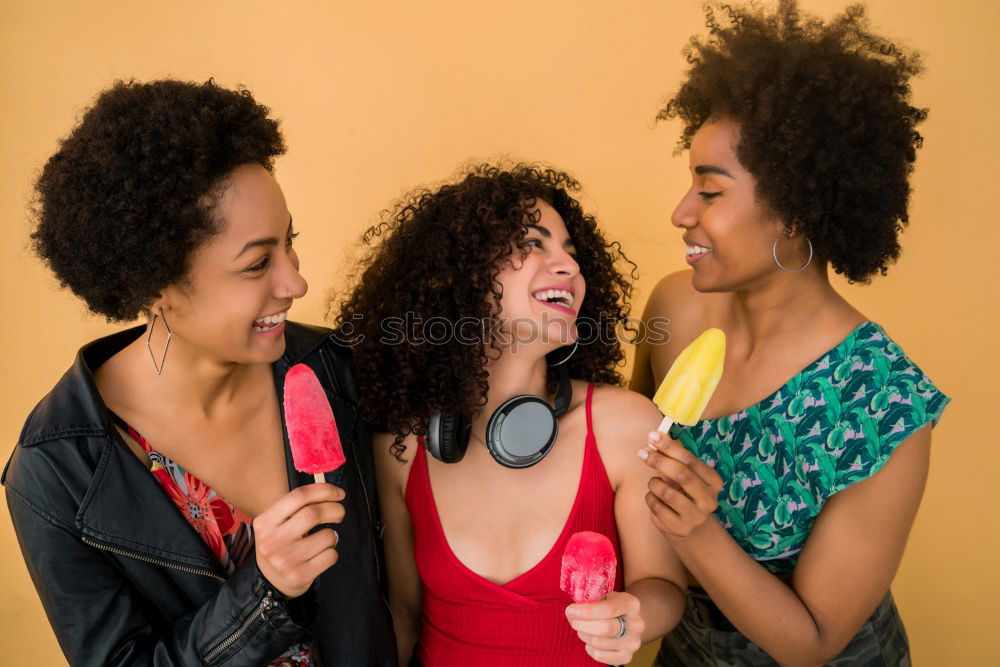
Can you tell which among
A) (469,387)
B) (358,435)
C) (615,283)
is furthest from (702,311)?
Answer: (358,435)

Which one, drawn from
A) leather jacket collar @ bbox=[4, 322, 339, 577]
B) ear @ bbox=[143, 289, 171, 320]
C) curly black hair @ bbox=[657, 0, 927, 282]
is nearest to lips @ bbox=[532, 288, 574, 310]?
curly black hair @ bbox=[657, 0, 927, 282]

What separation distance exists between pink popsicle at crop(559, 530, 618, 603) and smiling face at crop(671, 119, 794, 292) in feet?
2.97

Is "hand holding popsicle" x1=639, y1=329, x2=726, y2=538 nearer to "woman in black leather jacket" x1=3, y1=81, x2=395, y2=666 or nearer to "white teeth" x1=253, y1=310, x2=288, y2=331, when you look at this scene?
"woman in black leather jacket" x1=3, y1=81, x2=395, y2=666

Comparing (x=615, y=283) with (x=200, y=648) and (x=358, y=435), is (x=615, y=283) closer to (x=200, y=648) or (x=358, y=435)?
(x=358, y=435)

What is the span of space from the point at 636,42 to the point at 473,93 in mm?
726

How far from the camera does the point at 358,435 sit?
96.8 inches

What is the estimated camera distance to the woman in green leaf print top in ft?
7.45

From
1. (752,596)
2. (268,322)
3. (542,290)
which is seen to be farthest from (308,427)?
(752,596)

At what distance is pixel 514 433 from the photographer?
2.26 meters

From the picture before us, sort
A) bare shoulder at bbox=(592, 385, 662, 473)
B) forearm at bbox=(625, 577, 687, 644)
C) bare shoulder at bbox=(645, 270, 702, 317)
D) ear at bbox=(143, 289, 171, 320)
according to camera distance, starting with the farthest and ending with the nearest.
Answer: bare shoulder at bbox=(645, 270, 702, 317), bare shoulder at bbox=(592, 385, 662, 473), forearm at bbox=(625, 577, 687, 644), ear at bbox=(143, 289, 171, 320)

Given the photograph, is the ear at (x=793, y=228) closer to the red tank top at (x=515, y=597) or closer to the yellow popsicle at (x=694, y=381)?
the yellow popsicle at (x=694, y=381)

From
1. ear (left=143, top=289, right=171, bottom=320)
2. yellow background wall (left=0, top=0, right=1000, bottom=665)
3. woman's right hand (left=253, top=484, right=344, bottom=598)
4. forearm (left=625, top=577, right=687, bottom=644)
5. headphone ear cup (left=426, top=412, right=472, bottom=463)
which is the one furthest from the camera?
yellow background wall (left=0, top=0, right=1000, bottom=665)

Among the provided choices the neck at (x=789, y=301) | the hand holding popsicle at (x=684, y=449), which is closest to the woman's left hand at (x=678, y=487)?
the hand holding popsicle at (x=684, y=449)

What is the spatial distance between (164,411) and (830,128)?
2.01m
